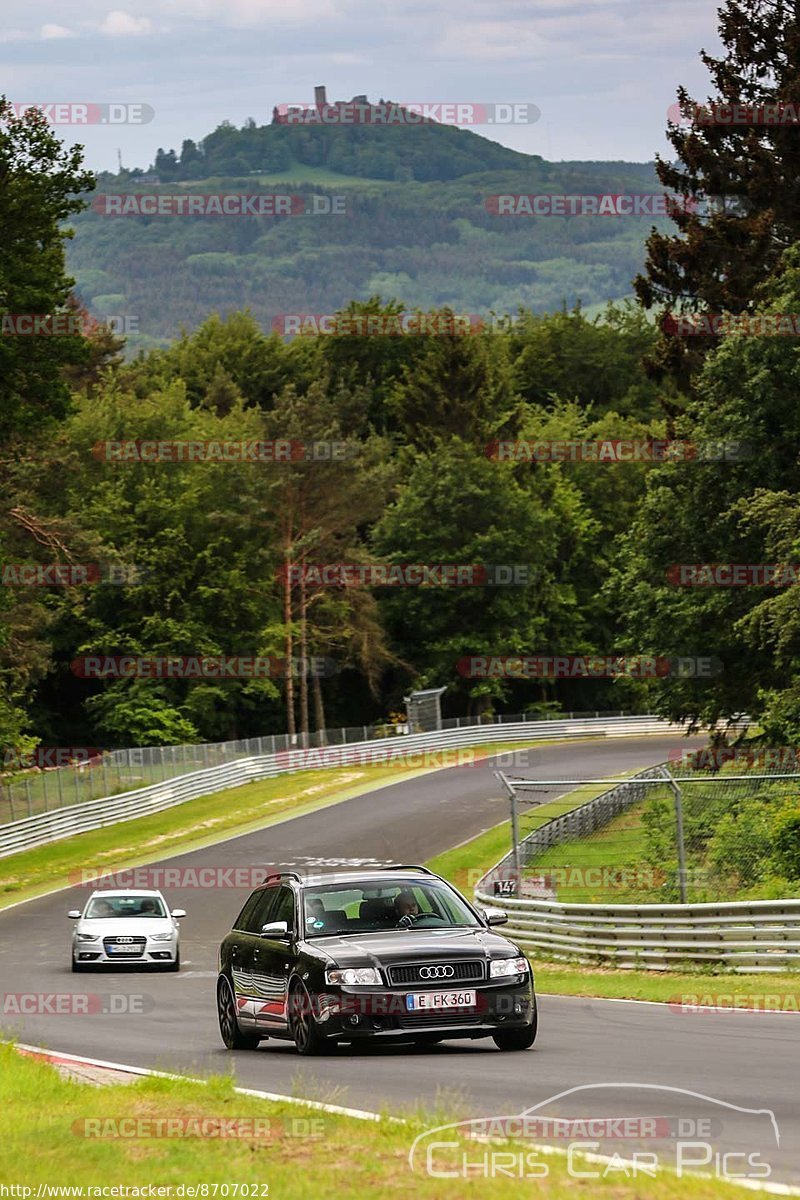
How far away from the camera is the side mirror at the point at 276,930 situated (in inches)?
572

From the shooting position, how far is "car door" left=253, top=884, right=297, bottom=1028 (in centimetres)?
1437

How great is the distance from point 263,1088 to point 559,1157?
4585 mm

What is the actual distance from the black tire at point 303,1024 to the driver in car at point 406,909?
107cm

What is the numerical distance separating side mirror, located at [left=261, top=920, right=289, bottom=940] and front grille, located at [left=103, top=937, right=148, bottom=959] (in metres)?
14.5

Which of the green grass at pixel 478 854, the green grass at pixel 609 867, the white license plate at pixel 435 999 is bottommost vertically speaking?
the green grass at pixel 478 854

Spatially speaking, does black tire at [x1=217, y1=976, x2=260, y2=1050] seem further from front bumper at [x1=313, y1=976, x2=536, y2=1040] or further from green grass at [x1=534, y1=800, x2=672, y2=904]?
green grass at [x1=534, y1=800, x2=672, y2=904]

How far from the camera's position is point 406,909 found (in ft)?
48.2
